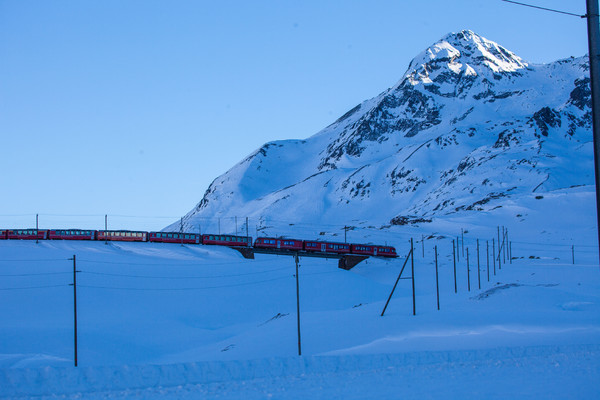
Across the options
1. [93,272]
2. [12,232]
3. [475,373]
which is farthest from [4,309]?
[475,373]

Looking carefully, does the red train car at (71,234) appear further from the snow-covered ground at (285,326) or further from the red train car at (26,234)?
the snow-covered ground at (285,326)

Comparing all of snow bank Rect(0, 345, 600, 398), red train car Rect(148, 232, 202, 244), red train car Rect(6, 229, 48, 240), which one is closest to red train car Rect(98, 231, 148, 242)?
red train car Rect(148, 232, 202, 244)

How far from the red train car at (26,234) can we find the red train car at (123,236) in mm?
7534

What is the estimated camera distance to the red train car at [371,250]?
91125mm

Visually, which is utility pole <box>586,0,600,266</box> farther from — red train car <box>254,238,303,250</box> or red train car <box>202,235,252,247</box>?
red train car <box>202,235,252,247</box>

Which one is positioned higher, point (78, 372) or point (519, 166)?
point (519, 166)

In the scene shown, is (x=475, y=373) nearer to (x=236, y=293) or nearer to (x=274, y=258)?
(x=236, y=293)

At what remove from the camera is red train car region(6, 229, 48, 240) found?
81188 millimetres

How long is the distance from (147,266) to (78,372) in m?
54.4

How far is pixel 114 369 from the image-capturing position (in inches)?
707

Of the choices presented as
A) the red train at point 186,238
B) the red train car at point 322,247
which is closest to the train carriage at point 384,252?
the red train at point 186,238

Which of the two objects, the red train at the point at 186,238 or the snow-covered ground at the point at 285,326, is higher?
the red train at the point at 186,238

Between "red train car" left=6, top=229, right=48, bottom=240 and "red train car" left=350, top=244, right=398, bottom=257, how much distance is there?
146ft

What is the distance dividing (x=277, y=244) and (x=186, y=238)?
44.3 ft
